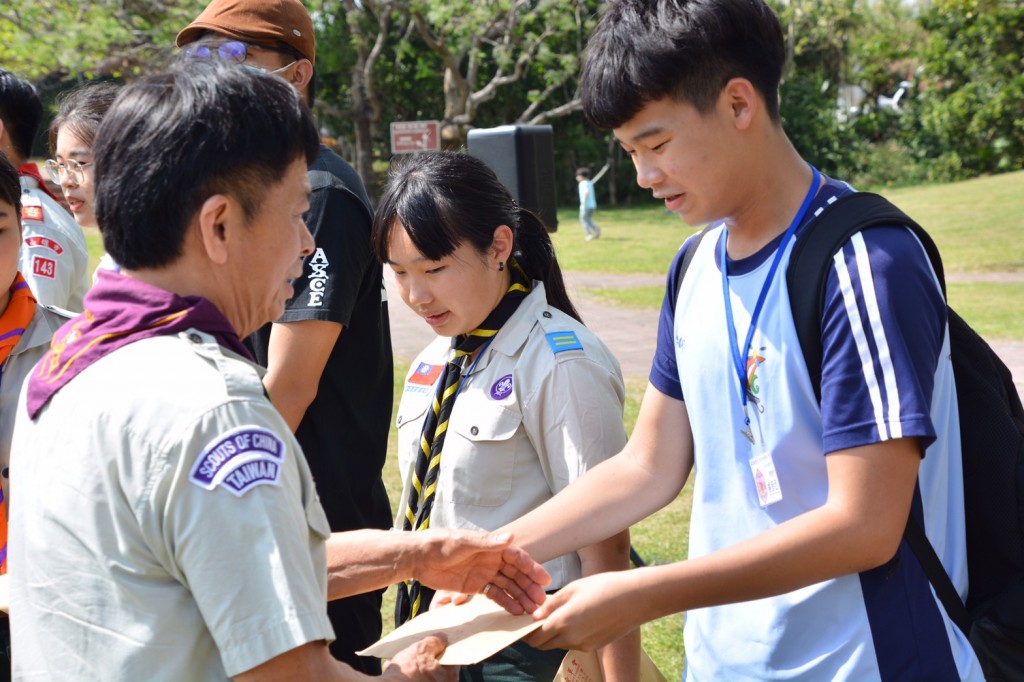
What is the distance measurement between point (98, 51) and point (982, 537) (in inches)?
834

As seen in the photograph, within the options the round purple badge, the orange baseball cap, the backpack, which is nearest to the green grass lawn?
the round purple badge

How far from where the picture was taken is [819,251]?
174 centimetres

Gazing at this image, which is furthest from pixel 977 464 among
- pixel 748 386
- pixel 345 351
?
A: pixel 345 351

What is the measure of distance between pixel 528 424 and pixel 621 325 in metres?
9.96

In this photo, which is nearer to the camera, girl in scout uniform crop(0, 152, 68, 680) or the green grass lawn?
girl in scout uniform crop(0, 152, 68, 680)

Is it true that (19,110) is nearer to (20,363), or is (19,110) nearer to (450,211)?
(20,363)

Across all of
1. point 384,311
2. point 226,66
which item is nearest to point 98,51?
point 384,311

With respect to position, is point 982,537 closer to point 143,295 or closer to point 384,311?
point 143,295

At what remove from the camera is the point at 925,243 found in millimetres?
1771

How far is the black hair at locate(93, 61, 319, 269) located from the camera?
147cm

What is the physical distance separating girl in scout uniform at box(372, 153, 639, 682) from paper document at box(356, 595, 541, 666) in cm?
44

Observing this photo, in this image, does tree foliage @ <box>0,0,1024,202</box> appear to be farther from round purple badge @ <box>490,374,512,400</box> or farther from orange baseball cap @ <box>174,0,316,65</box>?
round purple badge @ <box>490,374,512,400</box>

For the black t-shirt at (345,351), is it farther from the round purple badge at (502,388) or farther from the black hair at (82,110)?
the black hair at (82,110)

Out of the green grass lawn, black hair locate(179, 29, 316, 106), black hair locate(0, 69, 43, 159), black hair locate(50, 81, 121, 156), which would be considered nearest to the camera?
black hair locate(179, 29, 316, 106)
